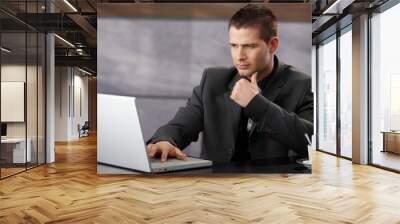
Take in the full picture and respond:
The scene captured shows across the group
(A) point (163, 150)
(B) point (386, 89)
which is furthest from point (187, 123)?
(B) point (386, 89)

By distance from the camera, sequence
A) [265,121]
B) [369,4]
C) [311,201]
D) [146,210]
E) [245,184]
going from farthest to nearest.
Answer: [369,4]
[265,121]
[245,184]
[311,201]
[146,210]

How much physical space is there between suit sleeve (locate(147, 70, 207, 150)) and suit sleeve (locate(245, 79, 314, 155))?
81 centimetres

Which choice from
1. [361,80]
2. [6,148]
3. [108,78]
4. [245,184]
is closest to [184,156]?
[245,184]

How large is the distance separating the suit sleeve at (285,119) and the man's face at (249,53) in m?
0.48

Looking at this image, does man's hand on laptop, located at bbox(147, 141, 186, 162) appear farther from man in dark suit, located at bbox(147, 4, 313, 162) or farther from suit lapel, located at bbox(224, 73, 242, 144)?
suit lapel, located at bbox(224, 73, 242, 144)

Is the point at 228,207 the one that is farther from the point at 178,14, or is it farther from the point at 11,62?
the point at 11,62

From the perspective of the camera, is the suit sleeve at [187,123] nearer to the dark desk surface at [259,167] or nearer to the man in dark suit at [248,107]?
the man in dark suit at [248,107]

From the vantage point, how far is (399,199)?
518 centimetres

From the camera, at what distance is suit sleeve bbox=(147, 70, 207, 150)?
693cm

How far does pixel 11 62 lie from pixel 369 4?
Result: 20.9 feet

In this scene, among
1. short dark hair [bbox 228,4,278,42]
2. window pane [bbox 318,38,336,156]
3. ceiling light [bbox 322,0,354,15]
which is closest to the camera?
short dark hair [bbox 228,4,278,42]

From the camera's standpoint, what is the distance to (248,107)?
676 cm

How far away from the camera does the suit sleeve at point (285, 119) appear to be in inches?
266

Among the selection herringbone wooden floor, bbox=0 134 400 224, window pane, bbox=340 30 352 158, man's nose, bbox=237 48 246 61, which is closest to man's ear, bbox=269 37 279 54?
man's nose, bbox=237 48 246 61
